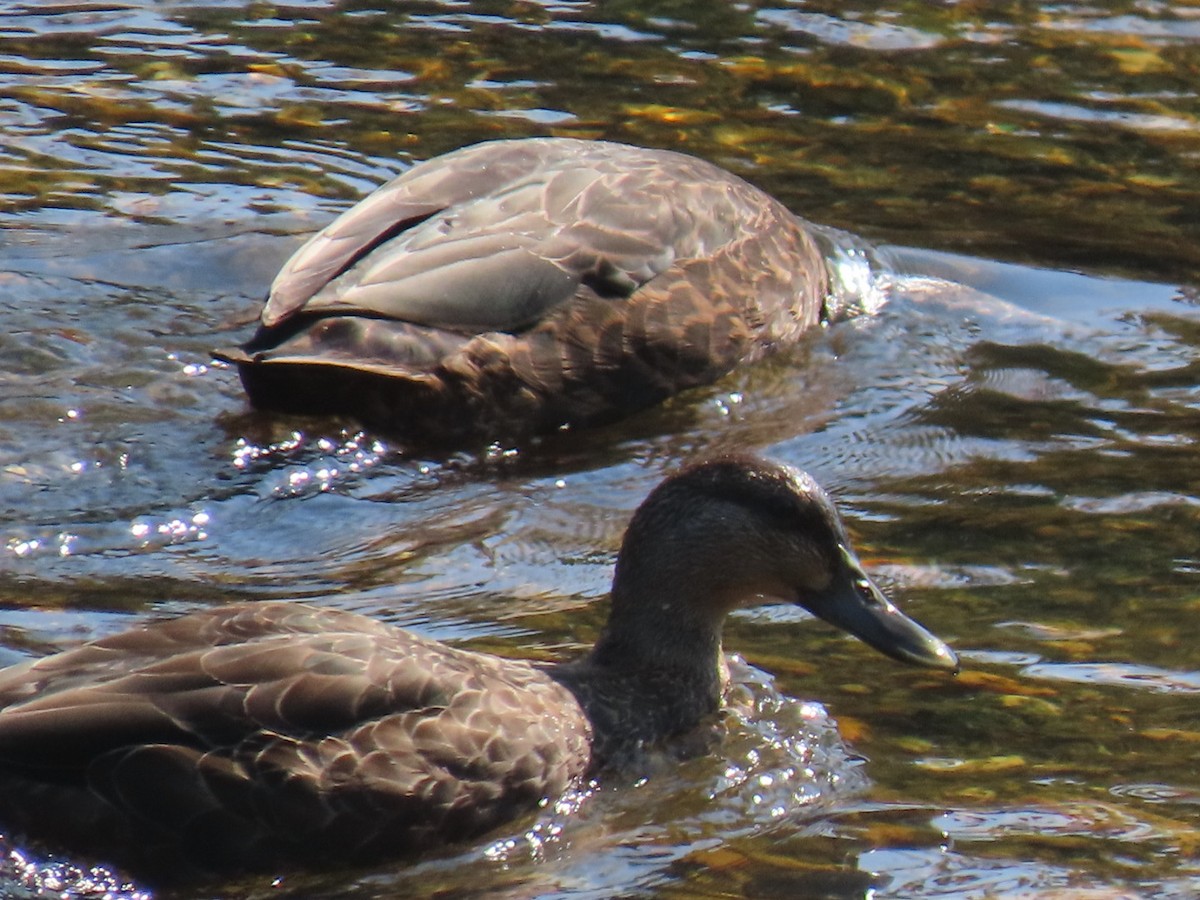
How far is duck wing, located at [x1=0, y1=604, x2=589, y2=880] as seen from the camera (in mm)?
5449

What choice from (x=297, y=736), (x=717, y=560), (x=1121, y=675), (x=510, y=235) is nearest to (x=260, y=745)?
(x=297, y=736)

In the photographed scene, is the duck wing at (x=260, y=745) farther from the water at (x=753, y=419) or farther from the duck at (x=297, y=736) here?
the water at (x=753, y=419)

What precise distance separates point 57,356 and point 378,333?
1219mm

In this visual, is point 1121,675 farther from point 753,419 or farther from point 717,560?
point 753,419

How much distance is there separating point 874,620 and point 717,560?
1.55ft

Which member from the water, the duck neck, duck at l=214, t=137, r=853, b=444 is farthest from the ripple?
duck at l=214, t=137, r=853, b=444

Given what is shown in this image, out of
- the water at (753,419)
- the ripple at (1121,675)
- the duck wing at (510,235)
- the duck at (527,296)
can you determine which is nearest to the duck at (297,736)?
the water at (753,419)

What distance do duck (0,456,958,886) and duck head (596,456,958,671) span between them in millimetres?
57

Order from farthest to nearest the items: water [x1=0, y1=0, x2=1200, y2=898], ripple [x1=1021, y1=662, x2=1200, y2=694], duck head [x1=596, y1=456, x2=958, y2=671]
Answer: duck head [x1=596, y1=456, x2=958, y2=671] → ripple [x1=1021, y1=662, x2=1200, y2=694] → water [x1=0, y1=0, x2=1200, y2=898]

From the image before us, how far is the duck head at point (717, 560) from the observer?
655 cm

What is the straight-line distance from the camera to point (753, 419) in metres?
8.64

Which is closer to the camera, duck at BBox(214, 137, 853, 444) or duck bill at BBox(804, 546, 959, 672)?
duck bill at BBox(804, 546, 959, 672)

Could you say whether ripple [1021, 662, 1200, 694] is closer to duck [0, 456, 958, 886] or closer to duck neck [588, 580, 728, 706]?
duck [0, 456, 958, 886]

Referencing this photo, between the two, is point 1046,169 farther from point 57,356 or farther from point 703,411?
point 57,356
